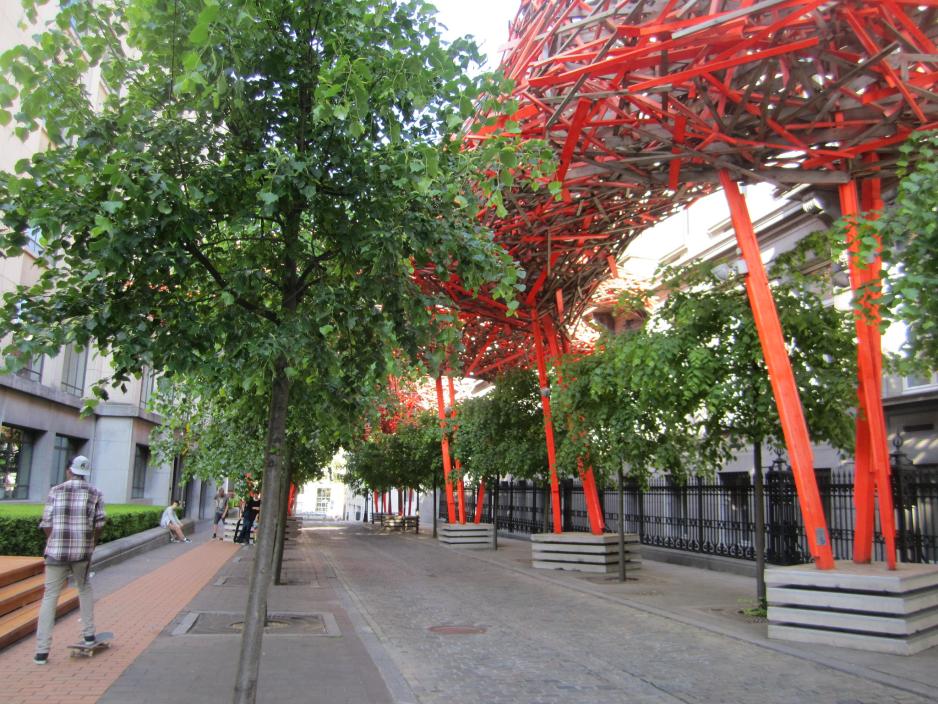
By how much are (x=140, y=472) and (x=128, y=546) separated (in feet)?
50.8

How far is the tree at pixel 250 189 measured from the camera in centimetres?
507

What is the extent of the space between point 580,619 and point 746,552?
791cm

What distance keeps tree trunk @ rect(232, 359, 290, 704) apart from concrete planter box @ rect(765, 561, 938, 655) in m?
6.48

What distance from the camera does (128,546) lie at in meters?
18.0

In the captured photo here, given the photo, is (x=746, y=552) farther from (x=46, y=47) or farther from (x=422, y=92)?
(x=46, y=47)

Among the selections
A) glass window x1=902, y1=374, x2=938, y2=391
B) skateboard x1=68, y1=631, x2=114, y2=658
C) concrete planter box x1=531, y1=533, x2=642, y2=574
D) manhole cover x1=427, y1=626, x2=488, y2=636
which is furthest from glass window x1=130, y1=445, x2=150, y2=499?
glass window x1=902, y1=374, x2=938, y2=391

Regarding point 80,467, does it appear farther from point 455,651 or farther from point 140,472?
point 140,472

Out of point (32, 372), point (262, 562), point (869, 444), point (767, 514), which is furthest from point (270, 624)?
point (32, 372)

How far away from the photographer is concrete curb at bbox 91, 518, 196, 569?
15.3 meters

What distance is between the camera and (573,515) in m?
28.2

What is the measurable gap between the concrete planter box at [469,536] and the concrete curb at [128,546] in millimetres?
9261

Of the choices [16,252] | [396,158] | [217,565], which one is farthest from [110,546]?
[396,158]

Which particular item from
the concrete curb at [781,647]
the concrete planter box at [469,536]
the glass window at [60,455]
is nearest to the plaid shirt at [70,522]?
the concrete curb at [781,647]

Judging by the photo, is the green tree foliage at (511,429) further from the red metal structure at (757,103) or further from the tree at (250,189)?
the tree at (250,189)
